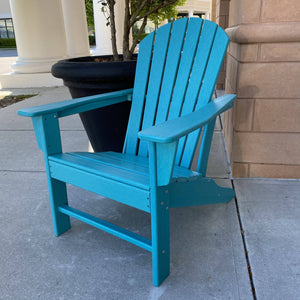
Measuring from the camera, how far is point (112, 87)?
216 centimetres

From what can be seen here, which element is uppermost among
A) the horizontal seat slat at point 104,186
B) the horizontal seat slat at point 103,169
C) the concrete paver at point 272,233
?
the horizontal seat slat at point 103,169

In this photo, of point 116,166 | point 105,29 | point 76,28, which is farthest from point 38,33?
point 116,166

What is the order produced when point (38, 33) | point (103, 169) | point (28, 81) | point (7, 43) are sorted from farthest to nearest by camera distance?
point (7, 43) < point (28, 81) < point (38, 33) < point (103, 169)

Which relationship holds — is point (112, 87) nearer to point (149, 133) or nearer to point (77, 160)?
point (77, 160)

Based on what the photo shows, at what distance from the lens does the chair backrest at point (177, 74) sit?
5.64 feet

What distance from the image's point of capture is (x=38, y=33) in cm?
593

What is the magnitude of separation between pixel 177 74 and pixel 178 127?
797 mm

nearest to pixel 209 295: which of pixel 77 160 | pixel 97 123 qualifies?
pixel 77 160

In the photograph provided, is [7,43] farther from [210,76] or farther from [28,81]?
[210,76]

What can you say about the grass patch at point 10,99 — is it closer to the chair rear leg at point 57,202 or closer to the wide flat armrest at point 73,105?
the wide flat armrest at point 73,105

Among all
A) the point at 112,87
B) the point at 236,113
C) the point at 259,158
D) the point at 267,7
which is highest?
the point at 267,7

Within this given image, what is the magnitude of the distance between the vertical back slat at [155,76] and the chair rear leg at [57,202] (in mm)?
517

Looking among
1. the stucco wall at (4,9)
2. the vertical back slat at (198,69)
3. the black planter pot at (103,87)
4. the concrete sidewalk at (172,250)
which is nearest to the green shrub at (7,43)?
the stucco wall at (4,9)

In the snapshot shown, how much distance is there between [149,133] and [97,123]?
123 cm
